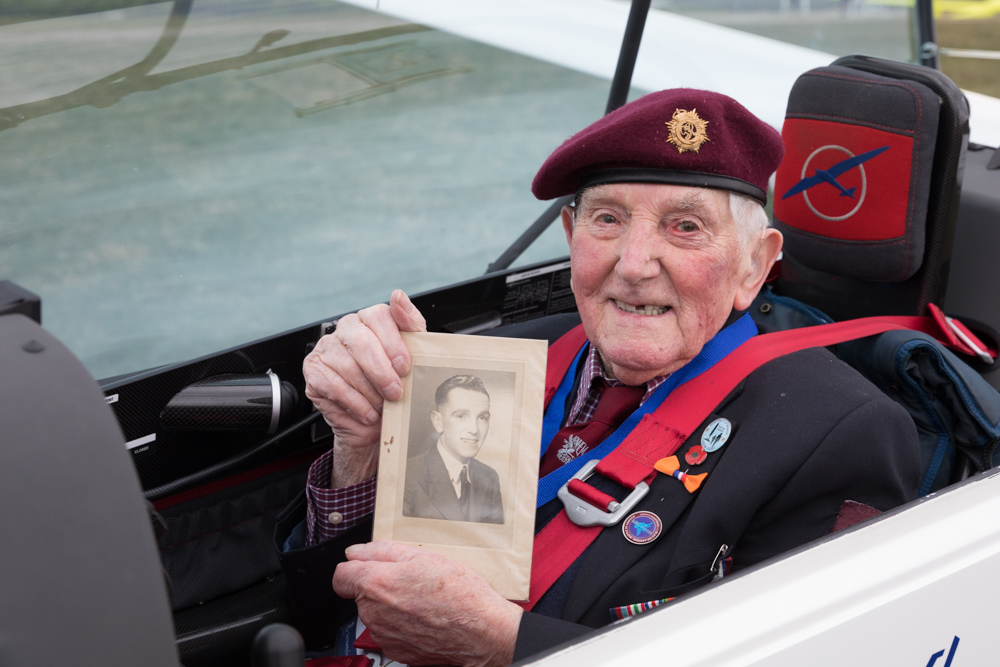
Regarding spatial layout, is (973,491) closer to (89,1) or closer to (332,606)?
(332,606)

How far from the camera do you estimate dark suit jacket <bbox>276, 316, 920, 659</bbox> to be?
4.27ft

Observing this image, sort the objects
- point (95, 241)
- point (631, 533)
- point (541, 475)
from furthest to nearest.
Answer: point (95, 241)
point (541, 475)
point (631, 533)

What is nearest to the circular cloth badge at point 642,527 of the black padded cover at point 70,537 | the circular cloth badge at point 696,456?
the circular cloth badge at point 696,456

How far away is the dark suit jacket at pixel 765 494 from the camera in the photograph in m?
1.30

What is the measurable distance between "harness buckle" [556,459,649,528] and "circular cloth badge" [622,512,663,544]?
2 cm

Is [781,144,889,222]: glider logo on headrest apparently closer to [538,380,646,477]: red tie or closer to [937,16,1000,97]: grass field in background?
[538,380,646,477]: red tie

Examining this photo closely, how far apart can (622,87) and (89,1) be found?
142 centimetres

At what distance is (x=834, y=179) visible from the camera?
1772 millimetres

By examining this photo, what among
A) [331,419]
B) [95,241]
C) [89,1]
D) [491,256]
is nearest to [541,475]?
[331,419]

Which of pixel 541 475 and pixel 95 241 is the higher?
pixel 95 241

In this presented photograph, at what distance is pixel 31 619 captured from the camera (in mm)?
670

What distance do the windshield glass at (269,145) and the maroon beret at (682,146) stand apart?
0.99 m

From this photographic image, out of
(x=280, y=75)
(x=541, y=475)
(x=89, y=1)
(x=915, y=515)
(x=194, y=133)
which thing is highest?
(x=89, y=1)

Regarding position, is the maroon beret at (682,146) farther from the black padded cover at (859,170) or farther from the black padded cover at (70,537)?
the black padded cover at (70,537)
